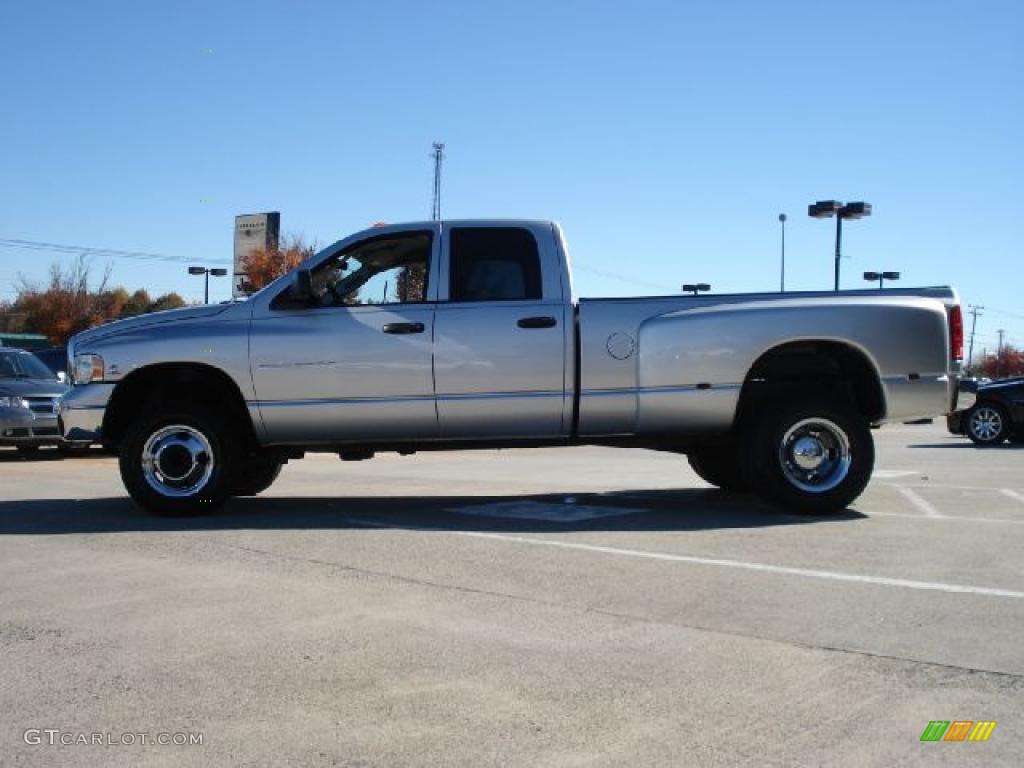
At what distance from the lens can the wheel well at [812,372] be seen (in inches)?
323

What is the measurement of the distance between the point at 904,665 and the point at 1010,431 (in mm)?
15674

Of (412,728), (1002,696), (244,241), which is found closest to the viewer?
(412,728)

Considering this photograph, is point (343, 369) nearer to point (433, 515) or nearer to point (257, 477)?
point (433, 515)

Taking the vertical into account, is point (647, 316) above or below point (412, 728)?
above

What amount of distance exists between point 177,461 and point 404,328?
2.02m

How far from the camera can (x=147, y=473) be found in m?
8.13

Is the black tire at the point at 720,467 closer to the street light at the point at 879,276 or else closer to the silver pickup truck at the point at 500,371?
the silver pickup truck at the point at 500,371

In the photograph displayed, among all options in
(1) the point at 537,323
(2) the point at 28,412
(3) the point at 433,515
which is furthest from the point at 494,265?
(2) the point at 28,412

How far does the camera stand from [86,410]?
810cm

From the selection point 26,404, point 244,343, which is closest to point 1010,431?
point 244,343

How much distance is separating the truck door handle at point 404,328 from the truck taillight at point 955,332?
4.05 meters

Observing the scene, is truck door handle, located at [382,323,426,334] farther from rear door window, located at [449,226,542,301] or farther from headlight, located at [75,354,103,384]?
headlight, located at [75,354,103,384]

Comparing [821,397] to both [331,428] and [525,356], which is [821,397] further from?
[331,428]

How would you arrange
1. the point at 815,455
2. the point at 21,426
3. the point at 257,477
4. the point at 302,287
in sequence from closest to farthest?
the point at 302,287 → the point at 815,455 → the point at 257,477 → the point at 21,426
